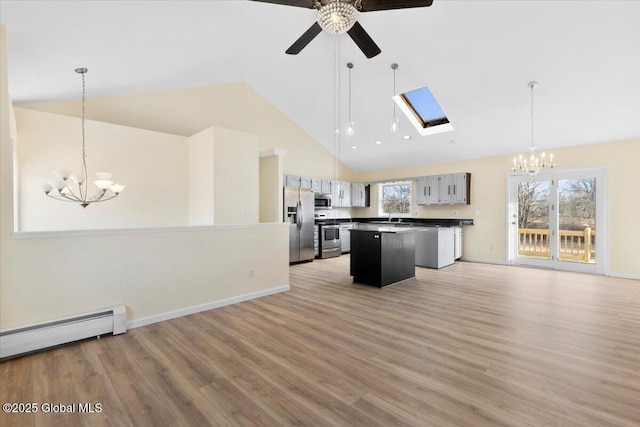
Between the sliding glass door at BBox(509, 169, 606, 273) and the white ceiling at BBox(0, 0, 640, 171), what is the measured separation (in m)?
0.81

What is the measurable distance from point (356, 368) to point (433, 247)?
15.3ft

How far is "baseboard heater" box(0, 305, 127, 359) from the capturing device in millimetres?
2510

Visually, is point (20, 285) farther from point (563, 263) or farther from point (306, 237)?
point (563, 263)

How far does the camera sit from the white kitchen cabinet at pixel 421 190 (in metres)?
7.88

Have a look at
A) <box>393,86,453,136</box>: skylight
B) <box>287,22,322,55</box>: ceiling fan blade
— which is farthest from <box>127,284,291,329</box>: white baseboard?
<box>393,86,453,136</box>: skylight

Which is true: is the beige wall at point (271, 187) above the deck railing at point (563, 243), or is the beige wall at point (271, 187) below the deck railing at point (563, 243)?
above

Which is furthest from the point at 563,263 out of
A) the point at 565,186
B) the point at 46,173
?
the point at 46,173

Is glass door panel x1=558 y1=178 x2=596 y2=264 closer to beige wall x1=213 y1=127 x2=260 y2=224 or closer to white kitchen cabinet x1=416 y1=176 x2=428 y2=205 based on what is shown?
white kitchen cabinet x1=416 y1=176 x2=428 y2=205

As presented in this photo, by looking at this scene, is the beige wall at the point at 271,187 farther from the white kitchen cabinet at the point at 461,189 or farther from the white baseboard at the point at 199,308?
the white kitchen cabinet at the point at 461,189

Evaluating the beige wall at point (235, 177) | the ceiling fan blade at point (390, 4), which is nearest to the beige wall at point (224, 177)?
the beige wall at point (235, 177)

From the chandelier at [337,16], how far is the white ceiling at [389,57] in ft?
3.76

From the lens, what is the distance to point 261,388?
81.4 inches

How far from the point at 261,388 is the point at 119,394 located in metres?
0.95

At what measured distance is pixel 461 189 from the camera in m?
7.25
